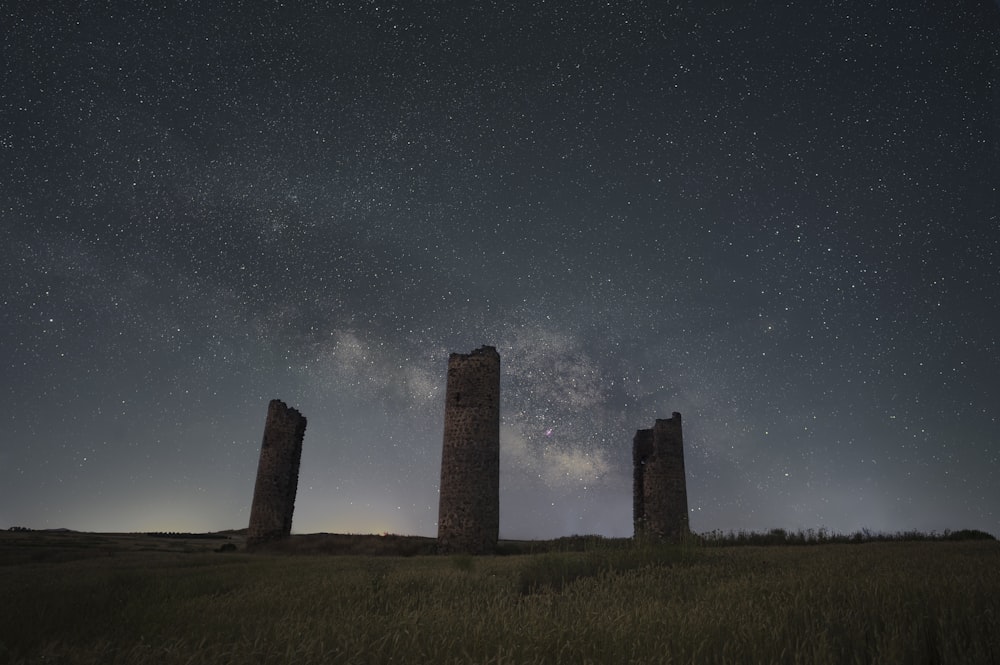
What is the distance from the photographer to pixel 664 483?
84.1 ft

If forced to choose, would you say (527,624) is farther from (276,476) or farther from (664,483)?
(664,483)

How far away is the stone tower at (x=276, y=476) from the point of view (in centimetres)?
2222

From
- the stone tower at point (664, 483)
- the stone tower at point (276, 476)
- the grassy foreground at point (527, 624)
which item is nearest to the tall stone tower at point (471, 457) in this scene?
the stone tower at point (276, 476)

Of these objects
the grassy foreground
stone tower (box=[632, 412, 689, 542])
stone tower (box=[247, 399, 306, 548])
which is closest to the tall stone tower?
stone tower (box=[247, 399, 306, 548])

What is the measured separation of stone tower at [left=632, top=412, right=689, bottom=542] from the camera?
25141 millimetres

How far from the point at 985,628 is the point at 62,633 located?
488cm

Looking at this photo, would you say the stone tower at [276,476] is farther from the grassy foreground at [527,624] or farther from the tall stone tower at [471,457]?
the grassy foreground at [527,624]

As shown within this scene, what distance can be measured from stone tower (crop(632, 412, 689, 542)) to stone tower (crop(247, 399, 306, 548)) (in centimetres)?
1540

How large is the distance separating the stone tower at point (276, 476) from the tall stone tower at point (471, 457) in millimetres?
7350

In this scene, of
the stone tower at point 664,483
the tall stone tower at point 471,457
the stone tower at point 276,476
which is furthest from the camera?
the stone tower at point 664,483

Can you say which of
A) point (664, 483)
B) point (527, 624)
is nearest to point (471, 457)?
point (664, 483)

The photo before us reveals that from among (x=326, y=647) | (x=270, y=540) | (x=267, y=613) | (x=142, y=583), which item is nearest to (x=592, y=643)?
(x=326, y=647)

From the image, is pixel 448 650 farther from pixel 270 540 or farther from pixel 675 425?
pixel 675 425

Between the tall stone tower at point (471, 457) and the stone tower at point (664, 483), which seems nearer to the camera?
the tall stone tower at point (471, 457)
